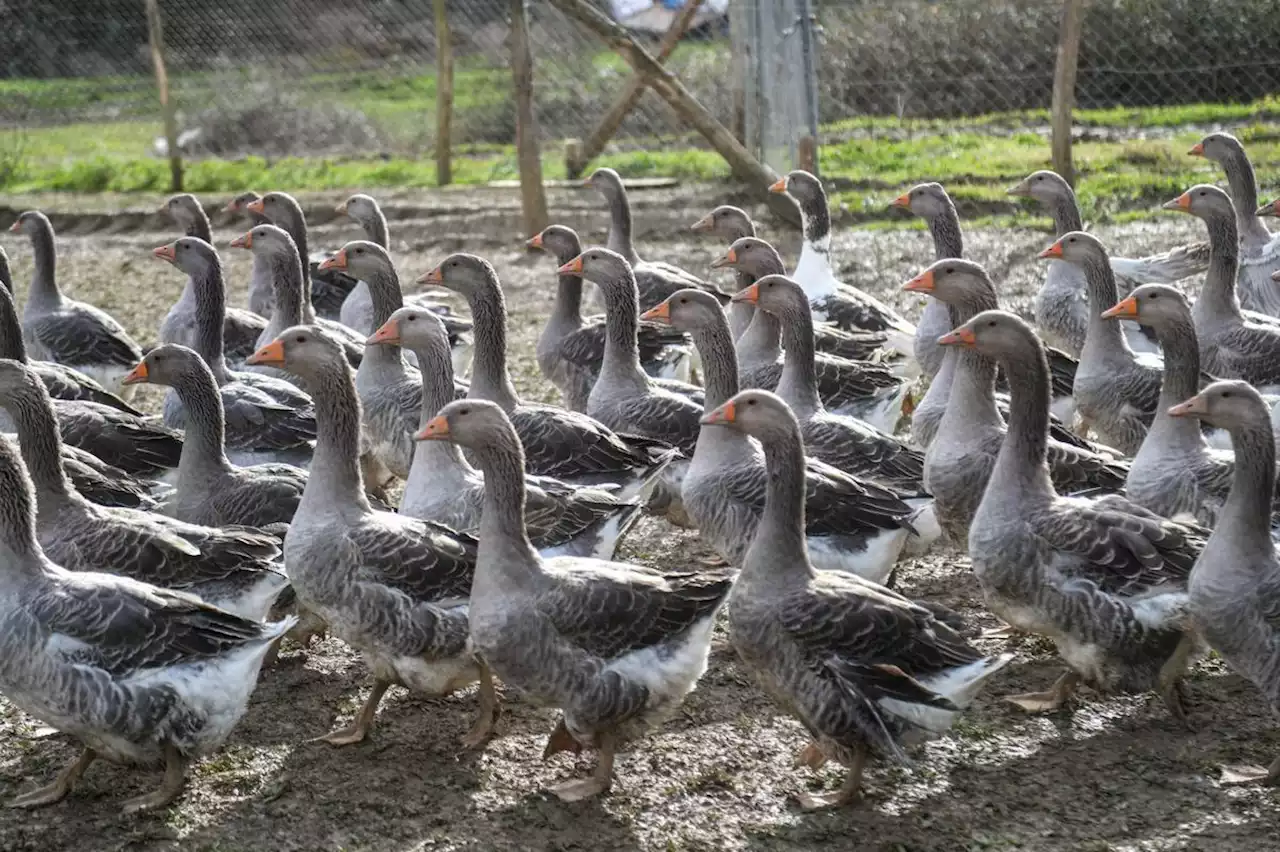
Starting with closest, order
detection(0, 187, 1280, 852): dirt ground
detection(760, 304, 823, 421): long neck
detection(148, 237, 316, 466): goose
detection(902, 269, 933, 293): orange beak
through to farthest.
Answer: detection(0, 187, 1280, 852): dirt ground
detection(902, 269, 933, 293): orange beak
detection(760, 304, 823, 421): long neck
detection(148, 237, 316, 466): goose

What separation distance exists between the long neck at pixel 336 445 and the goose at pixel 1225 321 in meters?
5.02

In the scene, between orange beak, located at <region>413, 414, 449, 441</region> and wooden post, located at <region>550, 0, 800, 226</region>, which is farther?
wooden post, located at <region>550, 0, 800, 226</region>

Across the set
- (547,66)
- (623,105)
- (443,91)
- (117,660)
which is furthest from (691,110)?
(117,660)

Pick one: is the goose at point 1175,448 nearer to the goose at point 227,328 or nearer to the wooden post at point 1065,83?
the goose at point 227,328

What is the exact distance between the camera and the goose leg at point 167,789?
17.2ft

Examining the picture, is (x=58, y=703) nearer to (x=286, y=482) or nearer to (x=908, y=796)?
(x=286, y=482)

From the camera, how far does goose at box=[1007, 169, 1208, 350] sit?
31.5 ft

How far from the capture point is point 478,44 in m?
21.4

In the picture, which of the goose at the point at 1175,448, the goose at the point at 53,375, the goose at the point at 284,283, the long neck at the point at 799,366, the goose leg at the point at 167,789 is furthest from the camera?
the goose at the point at 284,283

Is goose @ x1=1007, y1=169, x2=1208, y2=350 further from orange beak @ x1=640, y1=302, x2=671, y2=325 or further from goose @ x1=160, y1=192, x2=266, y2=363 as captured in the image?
goose @ x1=160, y1=192, x2=266, y2=363

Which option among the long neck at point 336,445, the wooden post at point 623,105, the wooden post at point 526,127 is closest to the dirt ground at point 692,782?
the long neck at point 336,445

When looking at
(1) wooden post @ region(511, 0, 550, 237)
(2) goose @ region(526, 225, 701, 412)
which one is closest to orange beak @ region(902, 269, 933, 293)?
(2) goose @ region(526, 225, 701, 412)

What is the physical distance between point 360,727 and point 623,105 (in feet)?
39.0

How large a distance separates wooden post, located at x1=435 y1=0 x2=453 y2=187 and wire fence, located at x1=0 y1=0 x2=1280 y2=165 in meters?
2.15
